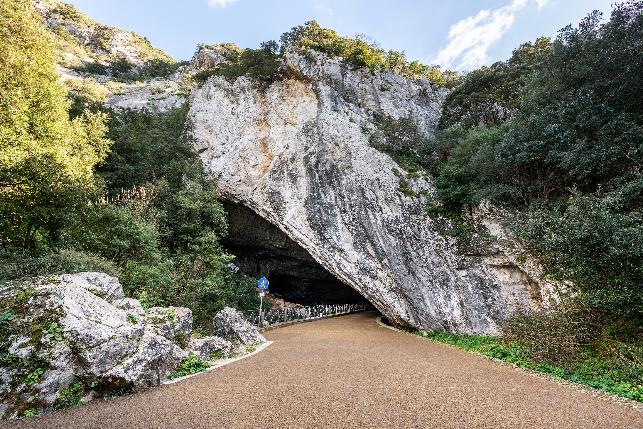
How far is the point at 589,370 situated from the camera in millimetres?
7098

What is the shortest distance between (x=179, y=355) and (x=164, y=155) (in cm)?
1345

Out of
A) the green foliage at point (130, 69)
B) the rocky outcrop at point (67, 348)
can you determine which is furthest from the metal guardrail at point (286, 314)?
the green foliage at point (130, 69)

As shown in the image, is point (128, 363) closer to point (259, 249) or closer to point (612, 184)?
point (612, 184)

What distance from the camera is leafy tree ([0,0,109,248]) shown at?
8.02 m

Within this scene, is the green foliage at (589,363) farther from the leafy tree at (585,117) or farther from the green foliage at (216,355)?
the green foliage at (216,355)

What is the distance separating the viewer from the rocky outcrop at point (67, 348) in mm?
4566

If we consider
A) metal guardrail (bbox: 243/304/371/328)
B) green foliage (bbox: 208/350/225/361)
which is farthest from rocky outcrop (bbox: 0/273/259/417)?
metal guardrail (bbox: 243/304/371/328)

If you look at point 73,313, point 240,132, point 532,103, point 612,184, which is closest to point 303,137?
point 240,132

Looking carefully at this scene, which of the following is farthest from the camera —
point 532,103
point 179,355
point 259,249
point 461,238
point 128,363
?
point 259,249

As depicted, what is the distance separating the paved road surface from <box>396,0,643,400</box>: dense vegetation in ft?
6.02

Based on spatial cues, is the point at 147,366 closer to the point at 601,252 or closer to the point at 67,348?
the point at 67,348

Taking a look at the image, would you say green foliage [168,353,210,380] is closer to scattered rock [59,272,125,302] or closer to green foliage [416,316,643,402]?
scattered rock [59,272,125,302]

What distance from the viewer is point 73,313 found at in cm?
541

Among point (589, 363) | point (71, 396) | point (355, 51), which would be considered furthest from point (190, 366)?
point (355, 51)
